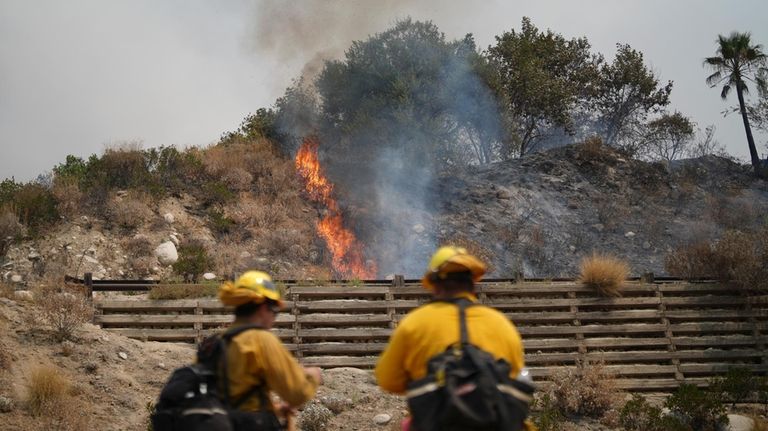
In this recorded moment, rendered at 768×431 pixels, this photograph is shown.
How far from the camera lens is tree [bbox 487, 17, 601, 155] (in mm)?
31844

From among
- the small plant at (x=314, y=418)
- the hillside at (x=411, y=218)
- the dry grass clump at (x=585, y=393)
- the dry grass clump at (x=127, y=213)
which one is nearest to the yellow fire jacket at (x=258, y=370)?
the small plant at (x=314, y=418)

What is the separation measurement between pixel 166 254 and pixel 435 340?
17523 millimetres

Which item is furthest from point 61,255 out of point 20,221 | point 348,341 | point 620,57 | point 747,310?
point 620,57

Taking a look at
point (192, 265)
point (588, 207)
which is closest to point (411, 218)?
point (588, 207)

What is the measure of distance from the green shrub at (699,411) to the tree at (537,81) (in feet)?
63.5

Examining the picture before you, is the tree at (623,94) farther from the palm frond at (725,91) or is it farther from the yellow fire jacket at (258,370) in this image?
the yellow fire jacket at (258,370)

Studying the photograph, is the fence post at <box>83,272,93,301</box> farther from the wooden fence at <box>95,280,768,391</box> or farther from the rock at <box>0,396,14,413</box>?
the rock at <box>0,396,14,413</box>

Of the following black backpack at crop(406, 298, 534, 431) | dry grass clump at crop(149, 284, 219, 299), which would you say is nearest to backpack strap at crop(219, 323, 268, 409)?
black backpack at crop(406, 298, 534, 431)

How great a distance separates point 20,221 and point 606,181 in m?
19.1

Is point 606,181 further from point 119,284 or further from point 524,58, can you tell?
point 119,284

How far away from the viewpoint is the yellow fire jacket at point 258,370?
4523 millimetres

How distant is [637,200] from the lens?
28.8 metres

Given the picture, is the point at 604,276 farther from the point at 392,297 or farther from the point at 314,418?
the point at 314,418

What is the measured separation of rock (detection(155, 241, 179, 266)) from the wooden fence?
688 cm
